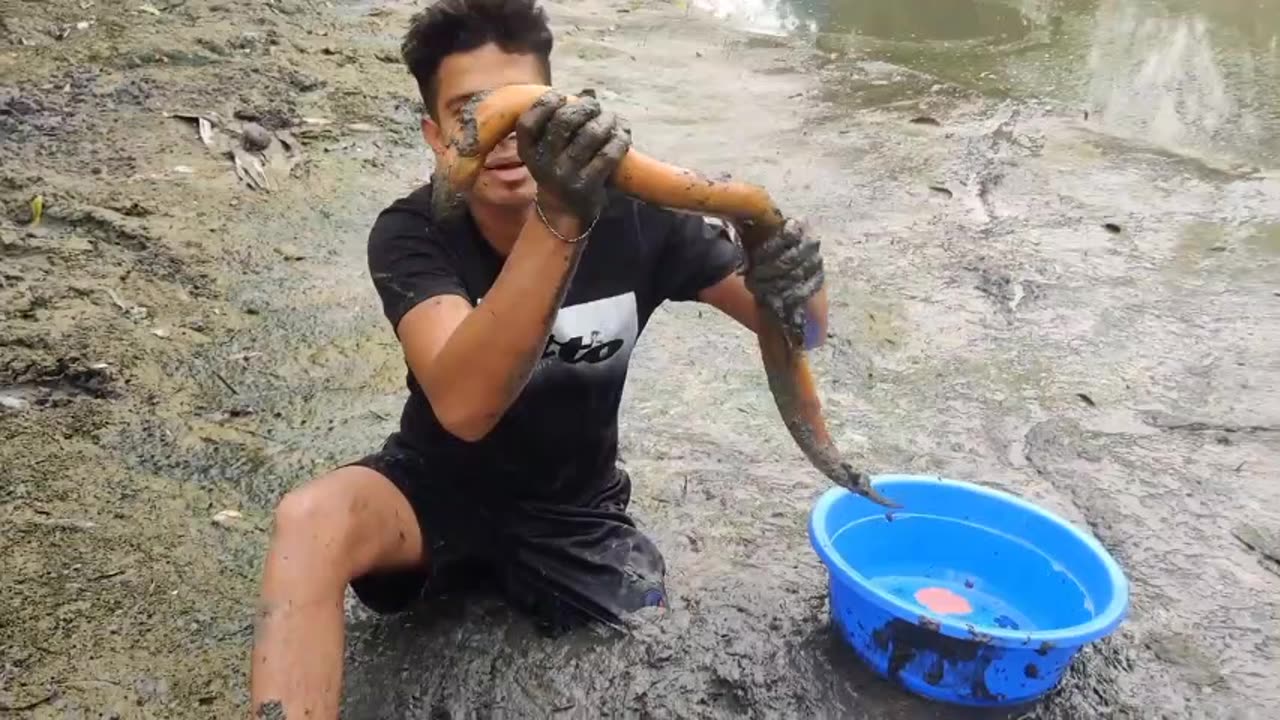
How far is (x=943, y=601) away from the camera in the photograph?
8.21 ft

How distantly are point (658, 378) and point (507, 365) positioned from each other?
171cm

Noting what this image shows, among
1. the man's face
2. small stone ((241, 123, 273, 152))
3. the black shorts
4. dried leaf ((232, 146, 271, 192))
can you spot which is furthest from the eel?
small stone ((241, 123, 273, 152))

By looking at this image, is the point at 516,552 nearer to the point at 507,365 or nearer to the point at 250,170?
the point at 507,365

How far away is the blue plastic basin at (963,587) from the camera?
2.01 meters

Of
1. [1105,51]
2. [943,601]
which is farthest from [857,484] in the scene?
[1105,51]

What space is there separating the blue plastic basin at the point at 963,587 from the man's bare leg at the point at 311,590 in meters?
0.87

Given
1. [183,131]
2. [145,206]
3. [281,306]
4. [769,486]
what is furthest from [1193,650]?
[183,131]

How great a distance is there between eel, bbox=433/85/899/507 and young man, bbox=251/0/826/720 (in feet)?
0.19

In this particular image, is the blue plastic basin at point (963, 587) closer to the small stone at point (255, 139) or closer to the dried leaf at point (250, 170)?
the dried leaf at point (250, 170)

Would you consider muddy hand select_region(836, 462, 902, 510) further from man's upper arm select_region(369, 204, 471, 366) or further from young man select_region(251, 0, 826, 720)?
man's upper arm select_region(369, 204, 471, 366)

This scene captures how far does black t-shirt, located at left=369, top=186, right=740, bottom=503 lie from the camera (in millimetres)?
2047

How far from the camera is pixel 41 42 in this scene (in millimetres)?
5398

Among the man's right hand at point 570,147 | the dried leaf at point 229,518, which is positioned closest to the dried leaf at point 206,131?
the dried leaf at point 229,518

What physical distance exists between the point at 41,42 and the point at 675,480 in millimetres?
4336
